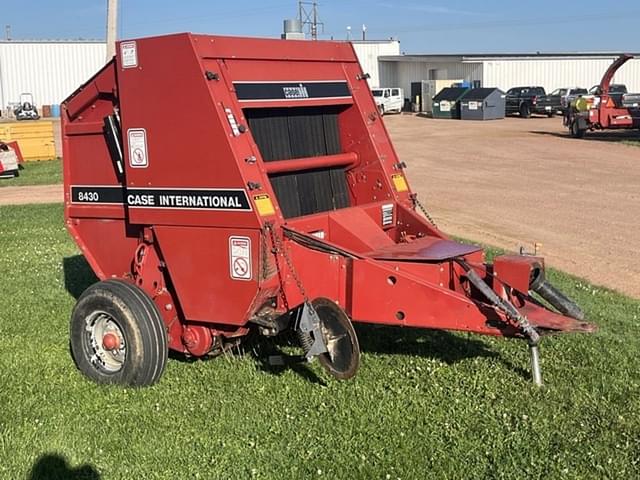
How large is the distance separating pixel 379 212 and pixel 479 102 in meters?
40.6

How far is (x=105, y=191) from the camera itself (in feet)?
19.1

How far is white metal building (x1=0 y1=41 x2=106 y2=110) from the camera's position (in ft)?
210

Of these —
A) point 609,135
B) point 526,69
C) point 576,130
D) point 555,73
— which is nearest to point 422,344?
point 576,130

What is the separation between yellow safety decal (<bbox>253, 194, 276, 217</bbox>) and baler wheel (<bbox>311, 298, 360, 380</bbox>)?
0.62m

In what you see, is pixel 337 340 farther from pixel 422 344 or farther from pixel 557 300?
pixel 422 344

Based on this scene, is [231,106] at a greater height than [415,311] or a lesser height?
greater

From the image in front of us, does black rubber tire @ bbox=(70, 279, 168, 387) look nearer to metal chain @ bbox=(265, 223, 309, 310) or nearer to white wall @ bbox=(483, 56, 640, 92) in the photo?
metal chain @ bbox=(265, 223, 309, 310)

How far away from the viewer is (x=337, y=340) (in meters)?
4.66

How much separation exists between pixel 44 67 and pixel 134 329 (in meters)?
65.8

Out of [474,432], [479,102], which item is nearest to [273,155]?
[474,432]

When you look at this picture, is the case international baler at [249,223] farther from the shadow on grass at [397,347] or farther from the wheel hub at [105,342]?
the shadow on grass at [397,347]

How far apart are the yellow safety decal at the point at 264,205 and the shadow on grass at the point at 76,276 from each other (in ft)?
12.5

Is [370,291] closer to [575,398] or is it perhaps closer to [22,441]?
[575,398]

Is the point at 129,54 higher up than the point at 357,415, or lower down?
higher up
